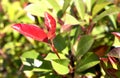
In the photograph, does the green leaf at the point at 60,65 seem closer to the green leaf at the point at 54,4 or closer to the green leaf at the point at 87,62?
the green leaf at the point at 87,62

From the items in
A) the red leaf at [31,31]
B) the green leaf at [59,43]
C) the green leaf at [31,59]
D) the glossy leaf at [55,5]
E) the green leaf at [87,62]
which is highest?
the glossy leaf at [55,5]

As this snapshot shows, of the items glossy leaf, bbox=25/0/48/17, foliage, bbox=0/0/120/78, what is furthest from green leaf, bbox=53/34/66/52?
glossy leaf, bbox=25/0/48/17

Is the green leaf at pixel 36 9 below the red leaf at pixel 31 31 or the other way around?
the other way around

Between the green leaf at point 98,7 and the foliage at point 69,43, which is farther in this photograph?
the green leaf at point 98,7

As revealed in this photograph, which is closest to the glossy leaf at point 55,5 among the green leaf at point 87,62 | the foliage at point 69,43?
the foliage at point 69,43

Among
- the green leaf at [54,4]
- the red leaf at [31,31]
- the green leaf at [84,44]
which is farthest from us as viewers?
the green leaf at [54,4]

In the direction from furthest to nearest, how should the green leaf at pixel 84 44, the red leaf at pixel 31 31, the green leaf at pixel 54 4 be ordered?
the green leaf at pixel 54 4 < the green leaf at pixel 84 44 < the red leaf at pixel 31 31

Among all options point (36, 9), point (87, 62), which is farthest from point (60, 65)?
point (36, 9)
